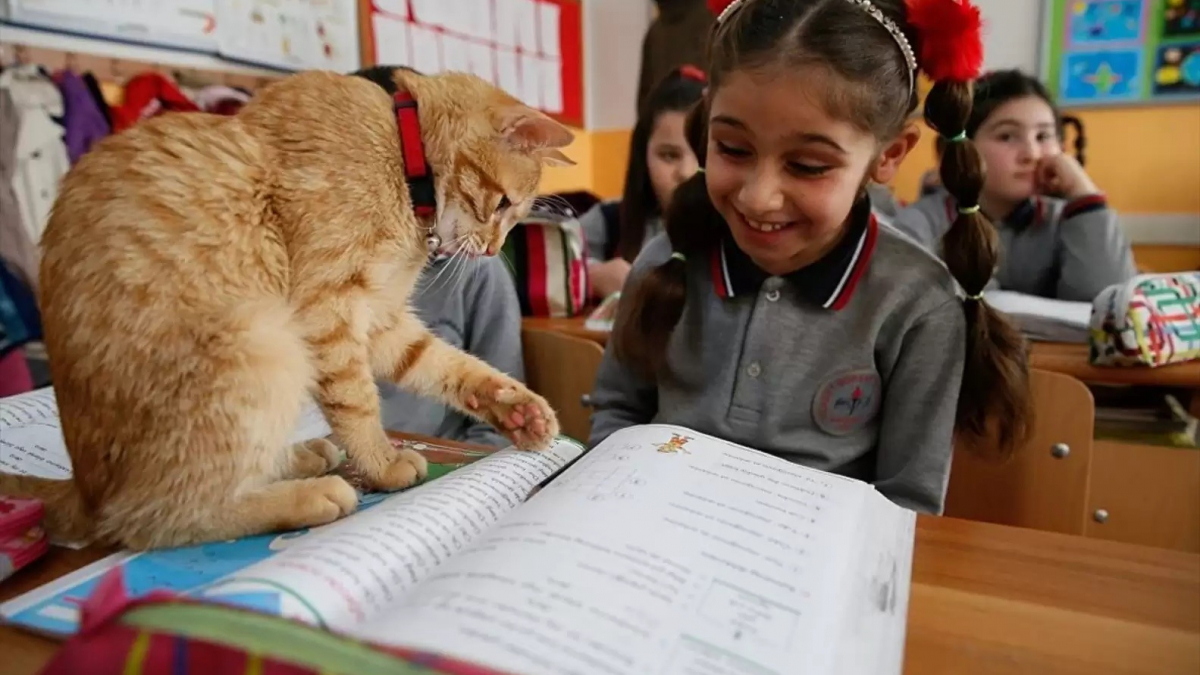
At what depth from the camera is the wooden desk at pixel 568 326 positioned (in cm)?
143

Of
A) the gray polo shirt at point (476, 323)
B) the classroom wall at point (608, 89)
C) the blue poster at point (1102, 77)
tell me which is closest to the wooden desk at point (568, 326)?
the gray polo shirt at point (476, 323)

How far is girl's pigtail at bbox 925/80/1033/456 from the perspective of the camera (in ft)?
2.85

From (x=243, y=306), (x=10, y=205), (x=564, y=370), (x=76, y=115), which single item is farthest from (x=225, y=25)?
(x=243, y=306)

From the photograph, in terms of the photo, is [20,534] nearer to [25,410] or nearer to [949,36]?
[25,410]

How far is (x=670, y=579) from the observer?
410 millimetres

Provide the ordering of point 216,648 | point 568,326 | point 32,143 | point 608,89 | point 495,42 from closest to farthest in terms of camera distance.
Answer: point 216,648, point 32,143, point 568,326, point 495,42, point 608,89

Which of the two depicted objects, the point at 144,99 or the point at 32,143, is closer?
the point at 32,143

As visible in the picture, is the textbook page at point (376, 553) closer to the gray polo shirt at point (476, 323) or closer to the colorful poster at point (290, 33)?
the gray polo shirt at point (476, 323)

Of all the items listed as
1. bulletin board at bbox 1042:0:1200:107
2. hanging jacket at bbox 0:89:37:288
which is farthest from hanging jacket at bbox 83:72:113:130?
bulletin board at bbox 1042:0:1200:107

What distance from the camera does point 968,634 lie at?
1.47 feet

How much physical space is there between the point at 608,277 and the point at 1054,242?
1.07 metres

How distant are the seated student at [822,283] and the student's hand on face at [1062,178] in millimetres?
1173

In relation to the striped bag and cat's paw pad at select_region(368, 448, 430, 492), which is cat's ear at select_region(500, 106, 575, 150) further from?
the striped bag

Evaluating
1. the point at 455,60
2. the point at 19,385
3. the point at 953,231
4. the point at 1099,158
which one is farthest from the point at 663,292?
the point at 1099,158
